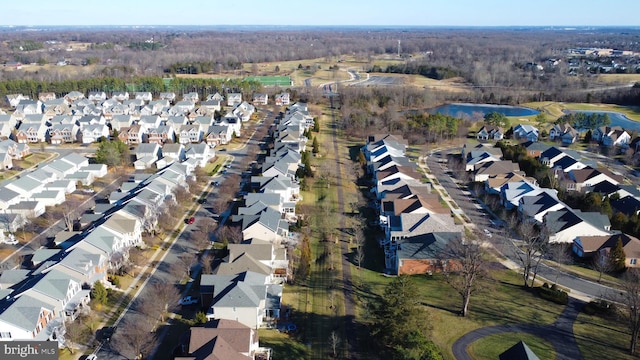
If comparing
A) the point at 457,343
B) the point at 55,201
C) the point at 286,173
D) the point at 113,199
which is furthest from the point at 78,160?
the point at 457,343

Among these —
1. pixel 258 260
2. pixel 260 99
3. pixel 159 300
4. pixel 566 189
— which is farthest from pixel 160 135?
pixel 566 189

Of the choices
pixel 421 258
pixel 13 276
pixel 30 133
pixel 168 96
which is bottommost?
pixel 421 258

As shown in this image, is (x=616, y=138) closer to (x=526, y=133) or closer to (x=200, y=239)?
(x=526, y=133)

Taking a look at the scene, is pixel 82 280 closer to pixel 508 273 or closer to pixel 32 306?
pixel 32 306

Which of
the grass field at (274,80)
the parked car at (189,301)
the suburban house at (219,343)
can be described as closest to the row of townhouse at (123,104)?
the grass field at (274,80)

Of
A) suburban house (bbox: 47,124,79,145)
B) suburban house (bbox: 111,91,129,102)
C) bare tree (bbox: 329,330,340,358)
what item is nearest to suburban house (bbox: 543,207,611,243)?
bare tree (bbox: 329,330,340,358)

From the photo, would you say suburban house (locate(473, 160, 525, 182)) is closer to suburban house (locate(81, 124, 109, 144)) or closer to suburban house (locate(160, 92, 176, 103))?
suburban house (locate(81, 124, 109, 144))
